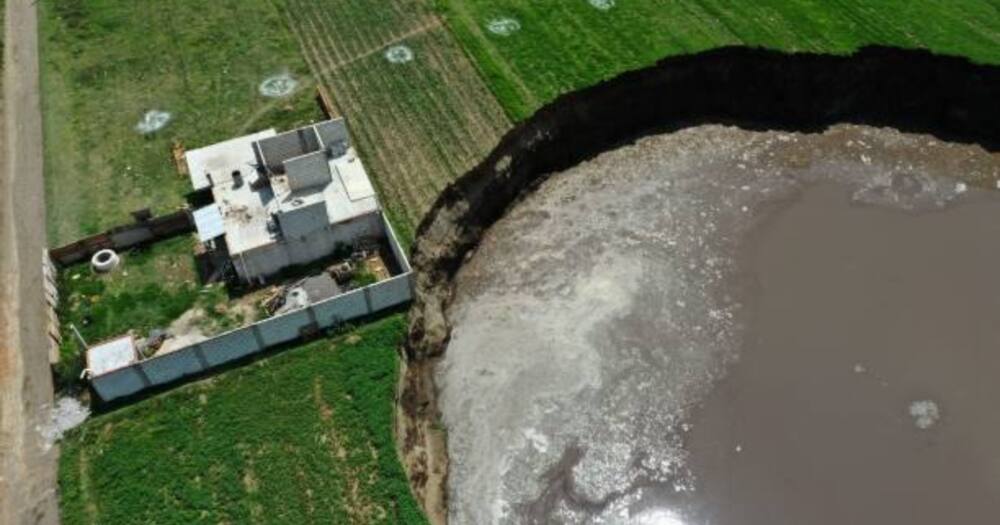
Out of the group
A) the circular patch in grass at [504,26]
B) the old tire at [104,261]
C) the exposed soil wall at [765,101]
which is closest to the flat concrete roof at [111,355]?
the old tire at [104,261]

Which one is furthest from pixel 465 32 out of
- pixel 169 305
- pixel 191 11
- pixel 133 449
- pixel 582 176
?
pixel 133 449

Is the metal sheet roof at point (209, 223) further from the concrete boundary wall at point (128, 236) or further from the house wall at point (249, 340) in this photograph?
the house wall at point (249, 340)

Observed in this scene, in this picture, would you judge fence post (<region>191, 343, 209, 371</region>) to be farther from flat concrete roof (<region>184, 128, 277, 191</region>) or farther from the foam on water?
the foam on water

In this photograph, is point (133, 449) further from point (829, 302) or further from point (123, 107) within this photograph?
point (829, 302)

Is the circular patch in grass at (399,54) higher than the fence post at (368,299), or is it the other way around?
the circular patch in grass at (399,54)

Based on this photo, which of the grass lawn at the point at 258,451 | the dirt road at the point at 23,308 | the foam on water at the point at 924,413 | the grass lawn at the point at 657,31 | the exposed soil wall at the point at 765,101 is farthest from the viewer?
the grass lawn at the point at 657,31

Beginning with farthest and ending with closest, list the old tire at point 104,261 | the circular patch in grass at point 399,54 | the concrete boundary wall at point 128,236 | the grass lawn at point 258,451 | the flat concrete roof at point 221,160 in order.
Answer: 1. the circular patch in grass at point 399,54
2. the flat concrete roof at point 221,160
3. the concrete boundary wall at point 128,236
4. the old tire at point 104,261
5. the grass lawn at point 258,451

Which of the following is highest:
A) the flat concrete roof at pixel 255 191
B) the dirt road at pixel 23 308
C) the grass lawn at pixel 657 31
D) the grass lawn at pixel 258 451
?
the grass lawn at pixel 657 31
